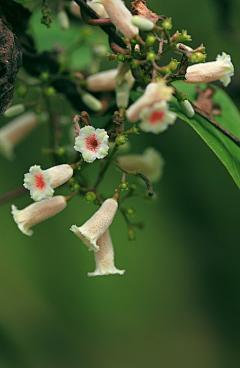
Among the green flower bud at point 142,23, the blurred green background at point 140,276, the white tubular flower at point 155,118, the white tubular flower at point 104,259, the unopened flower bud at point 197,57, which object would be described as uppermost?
the green flower bud at point 142,23

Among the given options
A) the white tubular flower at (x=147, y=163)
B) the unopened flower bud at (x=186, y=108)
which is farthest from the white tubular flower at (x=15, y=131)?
the unopened flower bud at (x=186, y=108)

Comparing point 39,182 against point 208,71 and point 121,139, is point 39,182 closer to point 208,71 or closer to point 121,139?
point 121,139

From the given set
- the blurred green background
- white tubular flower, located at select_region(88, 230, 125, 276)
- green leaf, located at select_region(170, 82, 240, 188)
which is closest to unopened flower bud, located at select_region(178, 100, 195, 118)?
green leaf, located at select_region(170, 82, 240, 188)

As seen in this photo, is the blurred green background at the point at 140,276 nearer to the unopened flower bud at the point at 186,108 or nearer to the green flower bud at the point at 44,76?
the green flower bud at the point at 44,76

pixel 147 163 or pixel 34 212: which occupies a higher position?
pixel 34 212

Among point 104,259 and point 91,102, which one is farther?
point 91,102

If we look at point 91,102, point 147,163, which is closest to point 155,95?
point 91,102

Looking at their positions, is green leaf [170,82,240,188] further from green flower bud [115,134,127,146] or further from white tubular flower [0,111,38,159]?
white tubular flower [0,111,38,159]
